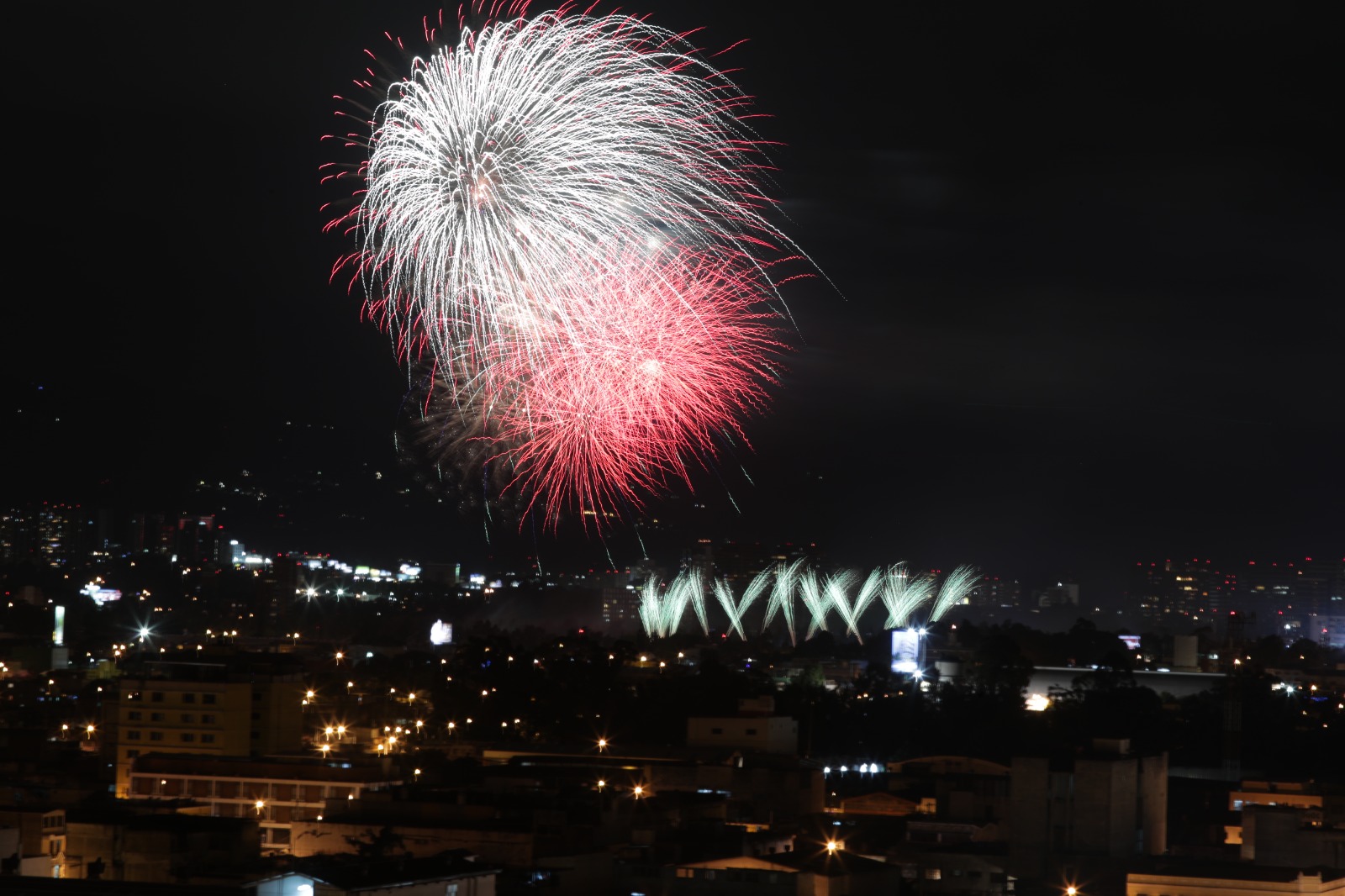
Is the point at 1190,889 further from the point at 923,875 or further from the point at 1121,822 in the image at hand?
the point at 1121,822

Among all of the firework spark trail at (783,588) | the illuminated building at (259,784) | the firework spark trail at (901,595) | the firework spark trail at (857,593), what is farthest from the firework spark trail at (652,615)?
the illuminated building at (259,784)

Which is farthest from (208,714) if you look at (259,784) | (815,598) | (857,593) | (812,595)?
(857,593)

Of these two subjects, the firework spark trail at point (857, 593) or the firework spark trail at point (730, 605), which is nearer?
the firework spark trail at point (857, 593)

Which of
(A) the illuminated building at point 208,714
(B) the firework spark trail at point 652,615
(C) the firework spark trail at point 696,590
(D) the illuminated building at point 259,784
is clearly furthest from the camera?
(C) the firework spark trail at point 696,590

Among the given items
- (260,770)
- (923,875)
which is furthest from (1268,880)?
(260,770)

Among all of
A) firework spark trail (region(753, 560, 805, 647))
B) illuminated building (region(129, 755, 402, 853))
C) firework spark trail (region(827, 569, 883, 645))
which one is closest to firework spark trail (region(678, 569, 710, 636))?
firework spark trail (region(753, 560, 805, 647))

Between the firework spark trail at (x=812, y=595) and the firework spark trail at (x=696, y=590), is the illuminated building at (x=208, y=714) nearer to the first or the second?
the firework spark trail at (x=812, y=595)

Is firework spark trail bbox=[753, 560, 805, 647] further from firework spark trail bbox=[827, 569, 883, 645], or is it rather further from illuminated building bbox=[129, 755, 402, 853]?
illuminated building bbox=[129, 755, 402, 853]

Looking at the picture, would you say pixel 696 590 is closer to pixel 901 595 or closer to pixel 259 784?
pixel 901 595
